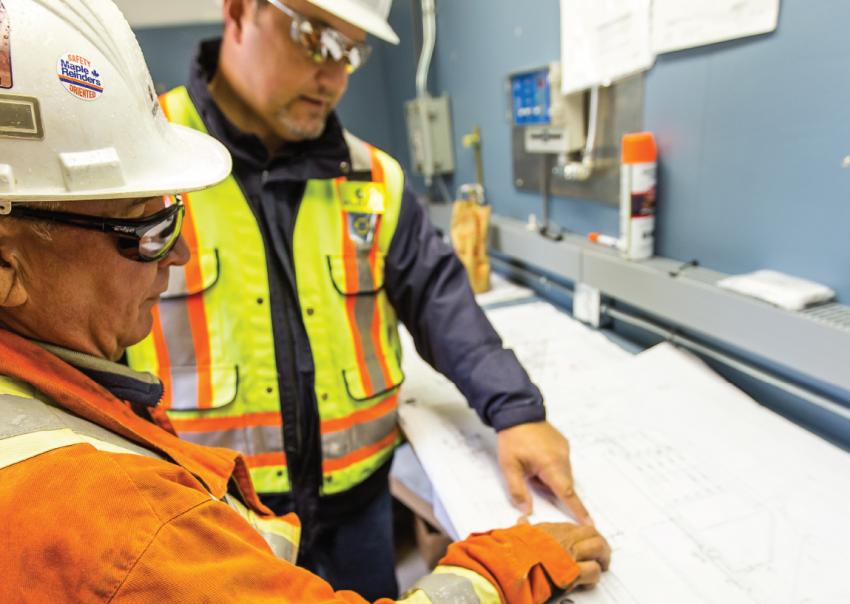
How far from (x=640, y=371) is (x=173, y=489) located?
91 cm

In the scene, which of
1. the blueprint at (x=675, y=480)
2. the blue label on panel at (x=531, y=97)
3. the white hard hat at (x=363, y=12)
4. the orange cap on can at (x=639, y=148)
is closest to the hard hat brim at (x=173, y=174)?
the white hard hat at (x=363, y=12)

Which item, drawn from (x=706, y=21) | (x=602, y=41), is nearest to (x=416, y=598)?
(x=706, y=21)

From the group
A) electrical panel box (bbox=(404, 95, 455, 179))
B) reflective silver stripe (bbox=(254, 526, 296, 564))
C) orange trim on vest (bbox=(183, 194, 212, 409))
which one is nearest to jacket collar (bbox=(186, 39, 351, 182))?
orange trim on vest (bbox=(183, 194, 212, 409))

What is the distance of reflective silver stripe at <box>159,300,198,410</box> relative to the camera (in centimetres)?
94

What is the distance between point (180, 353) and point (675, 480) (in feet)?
2.77

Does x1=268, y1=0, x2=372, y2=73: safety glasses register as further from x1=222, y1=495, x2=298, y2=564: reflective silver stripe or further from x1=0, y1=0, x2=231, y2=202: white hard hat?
x1=222, y1=495, x2=298, y2=564: reflective silver stripe

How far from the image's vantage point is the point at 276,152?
1.00m

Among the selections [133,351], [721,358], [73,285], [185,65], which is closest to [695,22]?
[721,358]

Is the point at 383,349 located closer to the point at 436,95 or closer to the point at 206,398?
the point at 206,398

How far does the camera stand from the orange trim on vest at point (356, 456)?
1.02m

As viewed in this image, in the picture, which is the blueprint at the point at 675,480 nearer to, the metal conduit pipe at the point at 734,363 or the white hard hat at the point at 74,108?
the metal conduit pipe at the point at 734,363

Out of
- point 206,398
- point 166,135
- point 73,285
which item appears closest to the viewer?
point 73,285

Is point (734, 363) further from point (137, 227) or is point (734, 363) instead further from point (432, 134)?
point (432, 134)

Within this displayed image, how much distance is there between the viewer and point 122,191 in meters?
0.51
